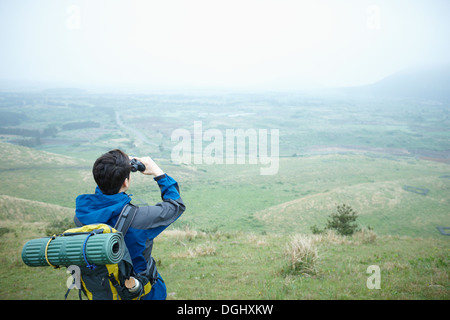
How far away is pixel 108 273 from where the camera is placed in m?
2.32

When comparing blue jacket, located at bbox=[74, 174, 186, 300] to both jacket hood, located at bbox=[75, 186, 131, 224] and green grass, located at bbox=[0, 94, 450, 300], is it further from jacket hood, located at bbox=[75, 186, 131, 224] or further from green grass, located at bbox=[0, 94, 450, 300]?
green grass, located at bbox=[0, 94, 450, 300]

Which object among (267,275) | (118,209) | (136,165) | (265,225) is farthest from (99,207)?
(265,225)

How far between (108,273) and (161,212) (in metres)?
0.62

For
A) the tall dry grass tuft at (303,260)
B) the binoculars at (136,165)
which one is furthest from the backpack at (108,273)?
the tall dry grass tuft at (303,260)

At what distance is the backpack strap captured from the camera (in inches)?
96.3

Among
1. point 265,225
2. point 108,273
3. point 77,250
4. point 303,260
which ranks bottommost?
point 265,225

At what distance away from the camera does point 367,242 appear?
1033 cm

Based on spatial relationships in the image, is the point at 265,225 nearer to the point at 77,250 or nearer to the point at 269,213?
the point at 269,213

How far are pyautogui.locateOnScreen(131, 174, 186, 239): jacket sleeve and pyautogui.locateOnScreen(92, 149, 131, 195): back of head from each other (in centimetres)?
30

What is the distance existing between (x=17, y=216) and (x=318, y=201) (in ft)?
93.1

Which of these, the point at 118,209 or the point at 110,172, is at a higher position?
the point at 110,172

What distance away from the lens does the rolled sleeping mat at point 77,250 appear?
2146mm
